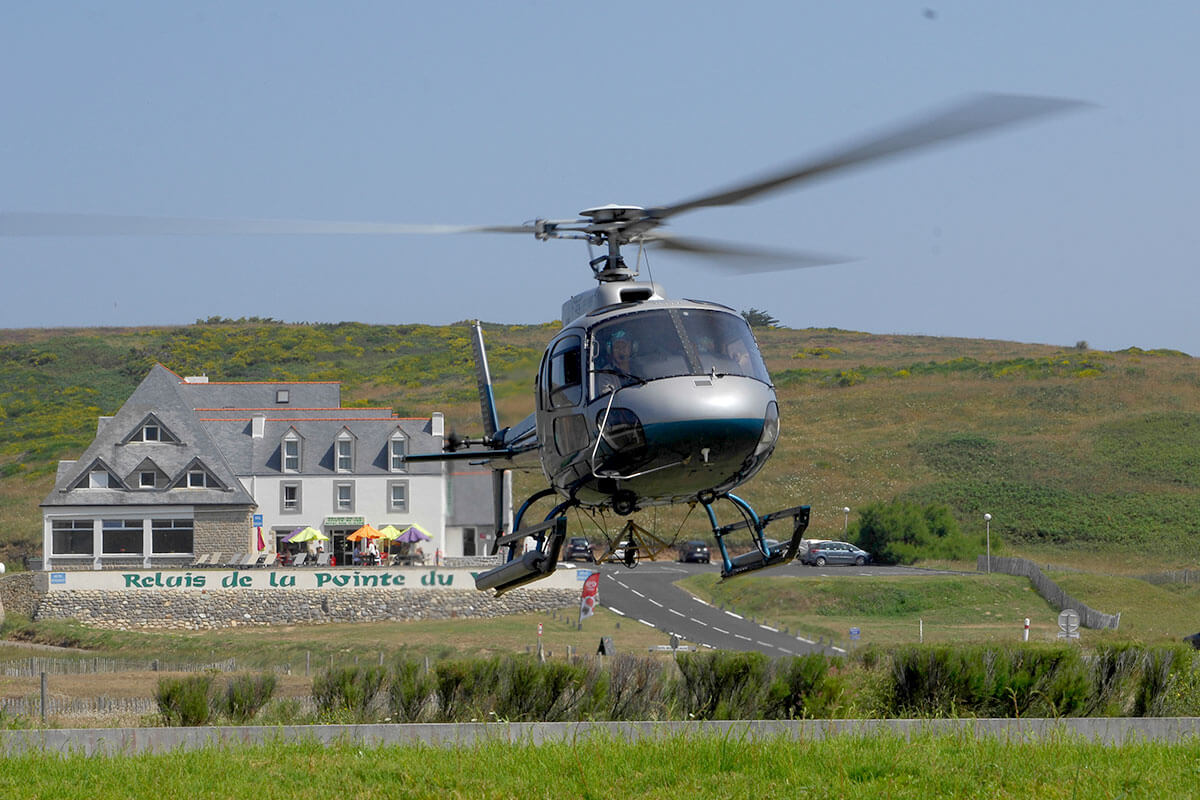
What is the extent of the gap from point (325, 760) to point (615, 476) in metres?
4.40

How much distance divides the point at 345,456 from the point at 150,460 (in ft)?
27.4

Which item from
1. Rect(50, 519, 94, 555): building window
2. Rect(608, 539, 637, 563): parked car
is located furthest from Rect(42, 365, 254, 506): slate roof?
Rect(608, 539, 637, 563): parked car

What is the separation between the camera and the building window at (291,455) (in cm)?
6138

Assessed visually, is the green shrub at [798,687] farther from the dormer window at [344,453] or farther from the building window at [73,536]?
the building window at [73,536]

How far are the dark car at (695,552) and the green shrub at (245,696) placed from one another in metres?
48.3

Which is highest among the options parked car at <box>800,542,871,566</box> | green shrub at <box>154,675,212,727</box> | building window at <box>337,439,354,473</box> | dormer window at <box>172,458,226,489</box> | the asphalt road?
building window at <box>337,439,354,473</box>

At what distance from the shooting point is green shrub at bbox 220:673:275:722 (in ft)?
66.8

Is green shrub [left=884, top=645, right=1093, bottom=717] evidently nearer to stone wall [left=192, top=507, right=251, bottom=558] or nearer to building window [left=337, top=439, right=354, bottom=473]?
stone wall [left=192, top=507, right=251, bottom=558]

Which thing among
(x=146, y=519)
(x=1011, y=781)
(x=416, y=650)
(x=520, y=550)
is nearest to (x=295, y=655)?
(x=416, y=650)

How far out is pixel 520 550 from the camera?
18.4 m

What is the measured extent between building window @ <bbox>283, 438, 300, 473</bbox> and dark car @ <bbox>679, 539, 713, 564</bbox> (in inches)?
771

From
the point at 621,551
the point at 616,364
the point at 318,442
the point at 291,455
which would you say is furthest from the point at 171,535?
the point at 616,364

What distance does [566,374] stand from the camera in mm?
15969

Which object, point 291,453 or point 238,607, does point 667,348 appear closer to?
point 238,607
